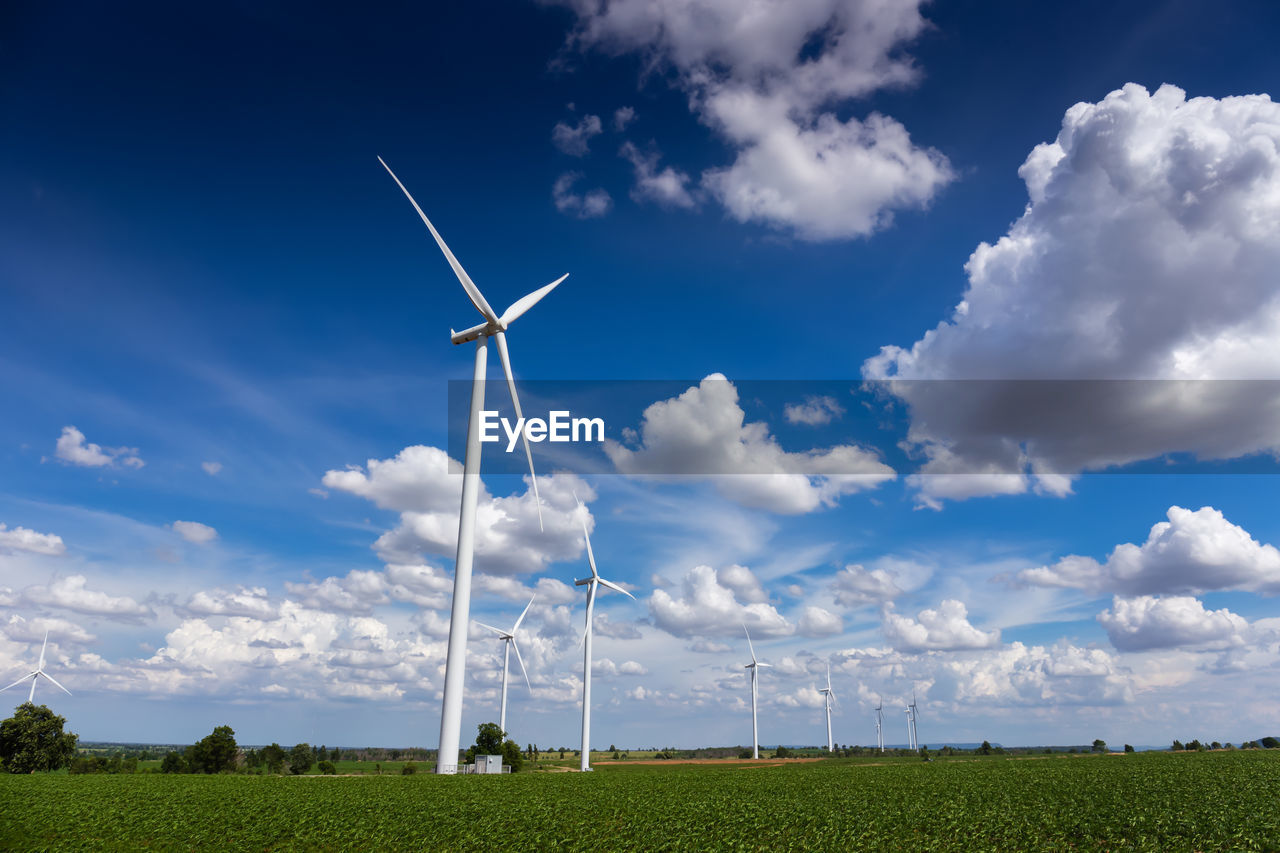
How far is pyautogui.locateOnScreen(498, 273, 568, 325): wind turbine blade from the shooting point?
78.6 meters

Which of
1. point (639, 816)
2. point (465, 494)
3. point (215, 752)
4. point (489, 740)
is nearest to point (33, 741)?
point (215, 752)

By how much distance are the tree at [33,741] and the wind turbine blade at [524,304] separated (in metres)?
96.8

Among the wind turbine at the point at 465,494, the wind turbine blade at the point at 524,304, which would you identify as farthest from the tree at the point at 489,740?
the wind turbine blade at the point at 524,304

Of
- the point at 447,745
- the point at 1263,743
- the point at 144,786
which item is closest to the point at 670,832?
the point at 447,745

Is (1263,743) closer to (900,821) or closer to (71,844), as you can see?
(900,821)

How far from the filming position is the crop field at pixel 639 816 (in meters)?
38.4

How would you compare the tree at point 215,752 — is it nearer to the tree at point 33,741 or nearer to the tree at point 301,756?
the tree at point 33,741

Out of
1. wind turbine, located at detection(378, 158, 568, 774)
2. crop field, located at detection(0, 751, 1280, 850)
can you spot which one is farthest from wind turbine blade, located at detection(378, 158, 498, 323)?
crop field, located at detection(0, 751, 1280, 850)

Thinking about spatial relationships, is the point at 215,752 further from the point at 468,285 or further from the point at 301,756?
the point at 468,285

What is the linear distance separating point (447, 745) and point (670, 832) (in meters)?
31.8

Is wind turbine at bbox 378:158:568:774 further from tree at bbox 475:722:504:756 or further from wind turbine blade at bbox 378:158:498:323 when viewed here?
tree at bbox 475:722:504:756

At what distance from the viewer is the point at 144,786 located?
212 ft

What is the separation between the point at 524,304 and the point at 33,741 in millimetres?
99573

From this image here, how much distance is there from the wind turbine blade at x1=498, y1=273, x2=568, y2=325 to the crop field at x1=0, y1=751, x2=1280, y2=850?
48.4 metres
